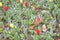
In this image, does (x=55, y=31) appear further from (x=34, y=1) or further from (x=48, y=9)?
(x=34, y=1)

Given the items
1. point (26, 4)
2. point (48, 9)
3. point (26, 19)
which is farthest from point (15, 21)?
point (48, 9)

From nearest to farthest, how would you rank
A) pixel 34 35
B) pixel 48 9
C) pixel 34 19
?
pixel 34 35 < pixel 34 19 < pixel 48 9

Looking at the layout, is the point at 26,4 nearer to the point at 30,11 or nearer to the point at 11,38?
the point at 30,11

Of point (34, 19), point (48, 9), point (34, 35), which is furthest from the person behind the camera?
point (48, 9)

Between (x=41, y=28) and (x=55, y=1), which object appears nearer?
(x=41, y=28)

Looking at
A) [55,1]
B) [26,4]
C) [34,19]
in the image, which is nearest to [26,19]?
[34,19]

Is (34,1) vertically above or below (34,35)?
above
